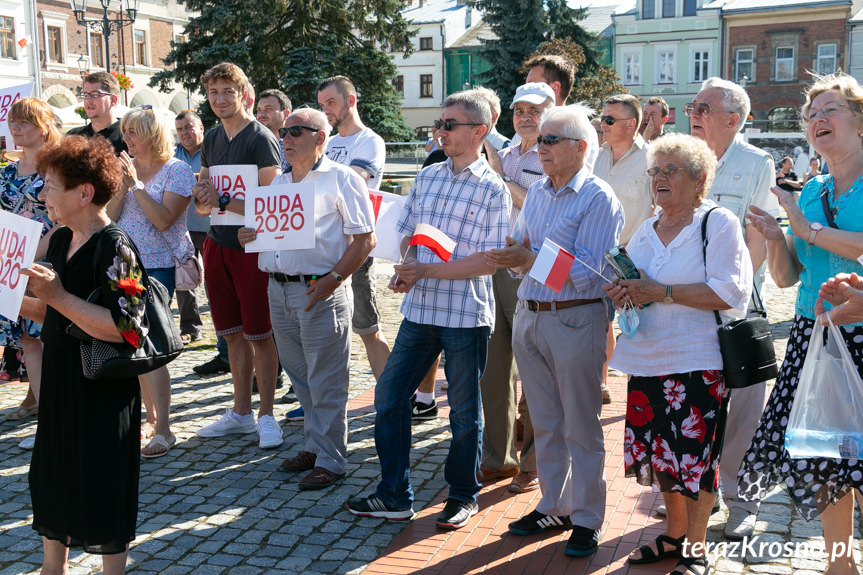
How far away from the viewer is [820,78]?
4016 mm

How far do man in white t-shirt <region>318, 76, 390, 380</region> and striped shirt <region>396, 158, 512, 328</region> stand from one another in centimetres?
186

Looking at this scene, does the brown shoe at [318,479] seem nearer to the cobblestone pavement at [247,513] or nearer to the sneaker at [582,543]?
the cobblestone pavement at [247,513]

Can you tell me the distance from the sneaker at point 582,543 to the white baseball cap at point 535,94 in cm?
253

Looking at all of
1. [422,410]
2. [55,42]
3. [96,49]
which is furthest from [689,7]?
[422,410]

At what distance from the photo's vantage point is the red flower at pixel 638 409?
4039 millimetres

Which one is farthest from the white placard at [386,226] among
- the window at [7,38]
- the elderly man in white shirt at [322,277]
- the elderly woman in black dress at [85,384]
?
the window at [7,38]

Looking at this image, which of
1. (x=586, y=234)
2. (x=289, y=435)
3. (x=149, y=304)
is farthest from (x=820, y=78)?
(x=289, y=435)

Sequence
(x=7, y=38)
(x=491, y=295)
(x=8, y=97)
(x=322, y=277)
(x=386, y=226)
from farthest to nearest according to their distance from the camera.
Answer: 1. (x=7, y=38)
2. (x=8, y=97)
3. (x=386, y=226)
4. (x=322, y=277)
5. (x=491, y=295)

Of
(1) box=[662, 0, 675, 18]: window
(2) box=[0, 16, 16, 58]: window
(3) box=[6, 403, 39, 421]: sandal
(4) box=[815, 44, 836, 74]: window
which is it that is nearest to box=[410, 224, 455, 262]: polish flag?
(3) box=[6, 403, 39, 421]: sandal

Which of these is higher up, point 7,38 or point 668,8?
point 668,8

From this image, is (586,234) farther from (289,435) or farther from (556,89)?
(289,435)

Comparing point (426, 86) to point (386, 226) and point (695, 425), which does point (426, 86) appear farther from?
point (695, 425)

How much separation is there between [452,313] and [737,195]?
157 centimetres

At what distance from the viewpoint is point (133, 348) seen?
3.60 m
